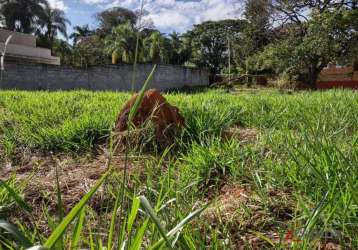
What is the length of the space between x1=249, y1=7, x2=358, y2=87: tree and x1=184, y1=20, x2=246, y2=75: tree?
74.0 ft

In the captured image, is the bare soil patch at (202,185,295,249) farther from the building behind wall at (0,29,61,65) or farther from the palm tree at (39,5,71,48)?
the palm tree at (39,5,71,48)

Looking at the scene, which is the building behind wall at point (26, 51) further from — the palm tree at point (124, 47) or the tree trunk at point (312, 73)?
the tree trunk at point (312, 73)

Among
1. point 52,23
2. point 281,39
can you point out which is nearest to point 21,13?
point 52,23

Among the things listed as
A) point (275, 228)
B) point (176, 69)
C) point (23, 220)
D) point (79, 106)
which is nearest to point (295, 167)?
point (275, 228)

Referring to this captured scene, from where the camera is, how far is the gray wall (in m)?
13.4

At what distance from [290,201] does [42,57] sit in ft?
84.3

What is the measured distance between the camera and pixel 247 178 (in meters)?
1.84

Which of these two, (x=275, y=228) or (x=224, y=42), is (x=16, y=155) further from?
(x=224, y=42)

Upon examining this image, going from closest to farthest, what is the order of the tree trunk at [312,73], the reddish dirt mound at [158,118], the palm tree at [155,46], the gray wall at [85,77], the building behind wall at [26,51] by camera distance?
the reddish dirt mound at [158,118] → the gray wall at [85,77] → the tree trunk at [312,73] → the building behind wall at [26,51] → the palm tree at [155,46]

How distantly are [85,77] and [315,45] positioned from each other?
10803 mm

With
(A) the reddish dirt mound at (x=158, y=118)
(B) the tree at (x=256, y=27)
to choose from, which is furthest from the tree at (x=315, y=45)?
(A) the reddish dirt mound at (x=158, y=118)

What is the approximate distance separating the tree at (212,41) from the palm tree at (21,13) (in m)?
17.0

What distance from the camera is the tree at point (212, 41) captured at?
4134cm

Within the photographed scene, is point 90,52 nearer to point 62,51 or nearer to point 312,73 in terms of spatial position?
point 62,51
